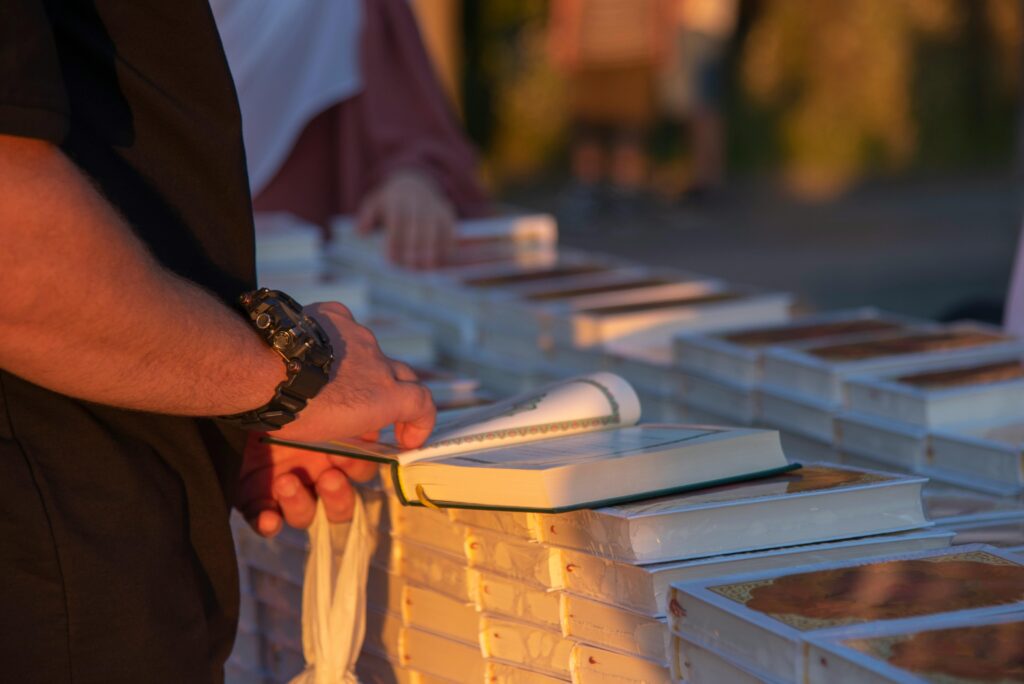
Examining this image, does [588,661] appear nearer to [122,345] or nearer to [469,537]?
[469,537]

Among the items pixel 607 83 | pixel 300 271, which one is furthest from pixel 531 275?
pixel 607 83

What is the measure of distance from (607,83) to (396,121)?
718 cm

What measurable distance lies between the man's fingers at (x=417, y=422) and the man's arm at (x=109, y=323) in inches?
1.9

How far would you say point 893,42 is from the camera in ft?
41.8

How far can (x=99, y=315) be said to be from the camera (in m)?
1.34

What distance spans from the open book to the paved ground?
5.30 metres

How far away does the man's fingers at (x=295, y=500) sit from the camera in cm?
184

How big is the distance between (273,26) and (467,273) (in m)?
1.13

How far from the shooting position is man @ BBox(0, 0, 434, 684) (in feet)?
4.26

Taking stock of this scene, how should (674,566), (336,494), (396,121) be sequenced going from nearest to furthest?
(674,566)
(336,494)
(396,121)

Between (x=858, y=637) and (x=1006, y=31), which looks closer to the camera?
(x=858, y=637)

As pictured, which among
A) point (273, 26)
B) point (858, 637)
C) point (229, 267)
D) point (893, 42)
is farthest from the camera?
point (893, 42)

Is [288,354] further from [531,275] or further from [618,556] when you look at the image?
[531,275]

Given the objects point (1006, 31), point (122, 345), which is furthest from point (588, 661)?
point (1006, 31)
